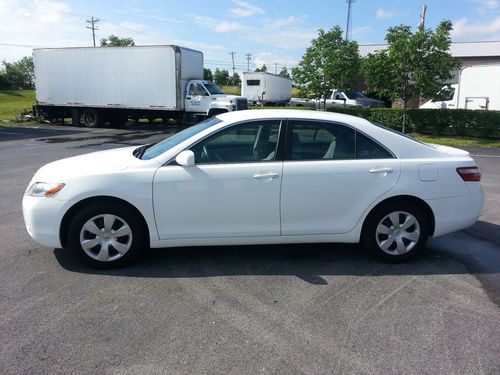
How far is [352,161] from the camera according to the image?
4.43m

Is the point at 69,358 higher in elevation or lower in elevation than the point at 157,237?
lower

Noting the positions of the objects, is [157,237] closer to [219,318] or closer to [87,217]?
[87,217]

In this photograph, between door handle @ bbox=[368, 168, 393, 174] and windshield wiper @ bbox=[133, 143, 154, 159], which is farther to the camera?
windshield wiper @ bbox=[133, 143, 154, 159]

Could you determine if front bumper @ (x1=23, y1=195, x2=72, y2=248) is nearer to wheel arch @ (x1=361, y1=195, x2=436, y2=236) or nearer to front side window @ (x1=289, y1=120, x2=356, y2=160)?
front side window @ (x1=289, y1=120, x2=356, y2=160)

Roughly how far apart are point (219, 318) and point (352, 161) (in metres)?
2.06

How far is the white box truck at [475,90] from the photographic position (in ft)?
A: 60.6

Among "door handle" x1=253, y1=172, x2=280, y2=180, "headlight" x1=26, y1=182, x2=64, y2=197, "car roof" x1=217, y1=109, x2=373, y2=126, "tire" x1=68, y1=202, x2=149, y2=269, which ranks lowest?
"tire" x1=68, y1=202, x2=149, y2=269

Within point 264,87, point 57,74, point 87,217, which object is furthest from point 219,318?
point 264,87

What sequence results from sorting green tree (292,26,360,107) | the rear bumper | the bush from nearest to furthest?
the rear bumper → the bush → green tree (292,26,360,107)

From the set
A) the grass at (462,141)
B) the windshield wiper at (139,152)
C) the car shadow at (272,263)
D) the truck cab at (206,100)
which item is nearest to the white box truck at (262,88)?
the truck cab at (206,100)

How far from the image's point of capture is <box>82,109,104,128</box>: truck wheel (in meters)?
24.5

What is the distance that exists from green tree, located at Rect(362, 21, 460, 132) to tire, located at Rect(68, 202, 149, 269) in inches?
620

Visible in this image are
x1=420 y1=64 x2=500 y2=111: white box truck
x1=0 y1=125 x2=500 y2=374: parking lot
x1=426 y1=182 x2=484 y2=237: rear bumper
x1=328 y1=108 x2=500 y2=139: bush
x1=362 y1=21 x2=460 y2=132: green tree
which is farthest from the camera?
x1=420 y1=64 x2=500 y2=111: white box truck

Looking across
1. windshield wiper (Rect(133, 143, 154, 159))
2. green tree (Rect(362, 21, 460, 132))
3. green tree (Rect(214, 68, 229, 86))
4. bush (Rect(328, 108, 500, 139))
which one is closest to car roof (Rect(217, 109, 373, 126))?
windshield wiper (Rect(133, 143, 154, 159))
